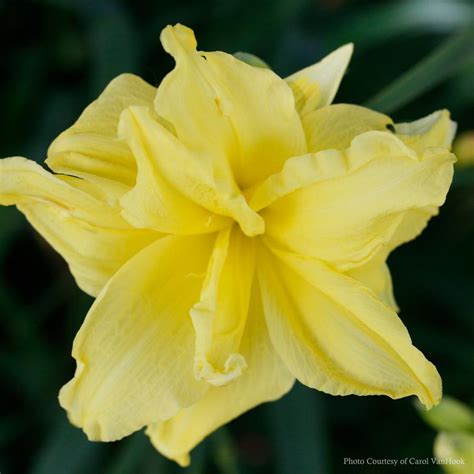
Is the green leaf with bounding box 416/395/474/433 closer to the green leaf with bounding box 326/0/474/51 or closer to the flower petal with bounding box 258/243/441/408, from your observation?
the flower petal with bounding box 258/243/441/408

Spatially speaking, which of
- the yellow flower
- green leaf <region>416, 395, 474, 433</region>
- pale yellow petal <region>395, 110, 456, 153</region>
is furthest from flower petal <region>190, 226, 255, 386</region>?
green leaf <region>416, 395, 474, 433</region>

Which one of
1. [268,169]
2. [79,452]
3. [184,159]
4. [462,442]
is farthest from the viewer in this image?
[79,452]

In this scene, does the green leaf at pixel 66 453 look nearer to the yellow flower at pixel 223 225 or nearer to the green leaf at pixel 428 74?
the yellow flower at pixel 223 225

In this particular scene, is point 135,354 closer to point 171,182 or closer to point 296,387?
point 171,182

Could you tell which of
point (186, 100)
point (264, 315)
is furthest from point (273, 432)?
point (186, 100)

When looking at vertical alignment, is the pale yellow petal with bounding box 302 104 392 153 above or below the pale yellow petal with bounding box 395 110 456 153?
above

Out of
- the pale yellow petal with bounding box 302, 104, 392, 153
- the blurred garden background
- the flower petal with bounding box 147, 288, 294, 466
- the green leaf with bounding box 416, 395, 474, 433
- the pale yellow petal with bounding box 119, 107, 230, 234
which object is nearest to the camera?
the pale yellow petal with bounding box 119, 107, 230, 234

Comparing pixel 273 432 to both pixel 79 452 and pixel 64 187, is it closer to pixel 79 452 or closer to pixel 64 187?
pixel 79 452
